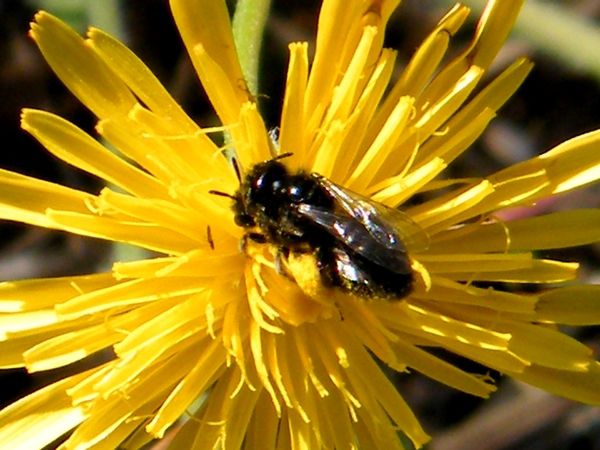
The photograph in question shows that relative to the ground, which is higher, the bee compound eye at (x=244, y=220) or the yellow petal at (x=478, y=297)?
the bee compound eye at (x=244, y=220)

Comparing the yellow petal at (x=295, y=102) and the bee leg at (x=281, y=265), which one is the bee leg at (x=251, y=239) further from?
the yellow petal at (x=295, y=102)

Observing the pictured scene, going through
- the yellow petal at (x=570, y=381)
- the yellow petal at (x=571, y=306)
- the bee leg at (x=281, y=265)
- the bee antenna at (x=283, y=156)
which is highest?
the bee antenna at (x=283, y=156)

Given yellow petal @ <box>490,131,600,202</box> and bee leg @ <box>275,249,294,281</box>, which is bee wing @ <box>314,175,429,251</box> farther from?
yellow petal @ <box>490,131,600,202</box>

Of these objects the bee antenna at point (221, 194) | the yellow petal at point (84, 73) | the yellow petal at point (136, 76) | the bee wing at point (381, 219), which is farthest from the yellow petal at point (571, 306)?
the yellow petal at point (84, 73)

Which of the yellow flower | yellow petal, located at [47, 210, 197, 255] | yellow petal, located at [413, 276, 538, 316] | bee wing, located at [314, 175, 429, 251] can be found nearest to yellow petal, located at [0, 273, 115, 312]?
the yellow flower

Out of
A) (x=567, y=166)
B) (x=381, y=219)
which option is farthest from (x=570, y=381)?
(x=381, y=219)

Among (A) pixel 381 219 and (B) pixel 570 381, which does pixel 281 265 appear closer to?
(A) pixel 381 219

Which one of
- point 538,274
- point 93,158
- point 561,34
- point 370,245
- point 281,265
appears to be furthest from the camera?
point 561,34
